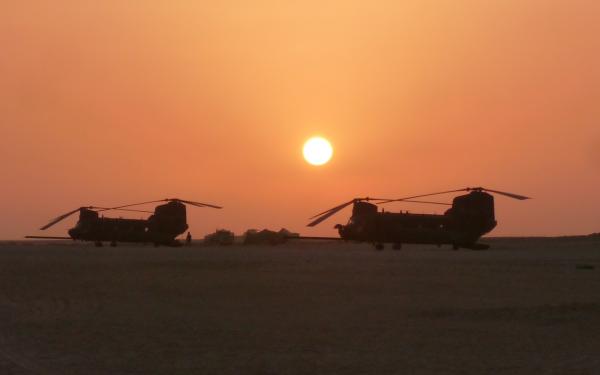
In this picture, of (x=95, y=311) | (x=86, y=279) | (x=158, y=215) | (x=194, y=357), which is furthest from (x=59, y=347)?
(x=158, y=215)

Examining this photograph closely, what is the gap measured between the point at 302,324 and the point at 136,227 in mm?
54489

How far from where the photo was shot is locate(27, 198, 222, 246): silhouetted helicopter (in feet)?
218

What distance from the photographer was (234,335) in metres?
13.3

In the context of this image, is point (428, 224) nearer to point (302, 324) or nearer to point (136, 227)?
point (136, 227)

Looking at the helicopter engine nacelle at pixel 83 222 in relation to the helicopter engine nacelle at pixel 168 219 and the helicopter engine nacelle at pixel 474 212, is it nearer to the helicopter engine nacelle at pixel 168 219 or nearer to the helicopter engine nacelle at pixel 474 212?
the helicopter engine nacelle at pixel 168 219

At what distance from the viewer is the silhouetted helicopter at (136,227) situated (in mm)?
66375

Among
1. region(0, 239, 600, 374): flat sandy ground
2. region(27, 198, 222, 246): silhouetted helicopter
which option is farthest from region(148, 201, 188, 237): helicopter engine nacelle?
region(0, 239, 600, 374): flat sandy ground

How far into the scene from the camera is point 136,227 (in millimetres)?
67500

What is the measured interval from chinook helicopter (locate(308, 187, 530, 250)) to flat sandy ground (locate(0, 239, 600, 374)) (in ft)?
88.1

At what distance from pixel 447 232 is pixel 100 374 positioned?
45.7 metres

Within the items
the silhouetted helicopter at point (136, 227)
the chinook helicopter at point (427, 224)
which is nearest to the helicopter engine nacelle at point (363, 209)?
the chinook helicopter at point (427, 224)

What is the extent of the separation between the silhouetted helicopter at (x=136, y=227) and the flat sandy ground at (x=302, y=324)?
40.8 metres

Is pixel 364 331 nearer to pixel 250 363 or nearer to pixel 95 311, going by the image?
pixel 250 363

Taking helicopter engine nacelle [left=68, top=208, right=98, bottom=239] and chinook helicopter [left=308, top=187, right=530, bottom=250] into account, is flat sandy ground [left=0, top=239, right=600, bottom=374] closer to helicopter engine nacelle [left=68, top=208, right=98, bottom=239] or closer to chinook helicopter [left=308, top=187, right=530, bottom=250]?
chinook helicopter [left=308, top=187, right=530, bottom=250]
